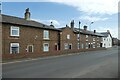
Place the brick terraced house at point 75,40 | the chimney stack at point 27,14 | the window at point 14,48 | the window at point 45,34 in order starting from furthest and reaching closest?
the brick terraced house at point 75,40 < the chimney stack at point 27,14 < the window at point 45,34 < the window at point 14,48

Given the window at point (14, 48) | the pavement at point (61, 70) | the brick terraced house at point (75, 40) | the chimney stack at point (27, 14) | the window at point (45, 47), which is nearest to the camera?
the pavement at point (61, 70)

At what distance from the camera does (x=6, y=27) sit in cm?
3306

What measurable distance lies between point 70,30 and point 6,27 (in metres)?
24.8

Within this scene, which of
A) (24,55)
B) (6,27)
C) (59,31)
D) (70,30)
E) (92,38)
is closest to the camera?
(24,55)

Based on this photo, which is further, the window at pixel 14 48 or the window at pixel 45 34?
the window at pixel 45 34

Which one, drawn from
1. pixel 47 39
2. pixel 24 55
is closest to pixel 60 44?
pixel 47 39

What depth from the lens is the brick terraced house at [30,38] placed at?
32.6 meters

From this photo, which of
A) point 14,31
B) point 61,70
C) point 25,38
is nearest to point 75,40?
point 25,38

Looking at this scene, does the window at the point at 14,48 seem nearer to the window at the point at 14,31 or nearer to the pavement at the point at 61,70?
the window at the point at 14,31

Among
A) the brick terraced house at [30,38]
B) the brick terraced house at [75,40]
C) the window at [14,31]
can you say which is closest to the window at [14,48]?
the brick terraced house at [30,38]

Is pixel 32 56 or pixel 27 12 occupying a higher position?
pixel 27 12

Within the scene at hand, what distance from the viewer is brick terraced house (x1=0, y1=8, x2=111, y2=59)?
32562 mm

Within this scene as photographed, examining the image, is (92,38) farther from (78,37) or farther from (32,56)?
(32,56)

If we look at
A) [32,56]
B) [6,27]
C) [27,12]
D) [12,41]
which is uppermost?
[27,12]
